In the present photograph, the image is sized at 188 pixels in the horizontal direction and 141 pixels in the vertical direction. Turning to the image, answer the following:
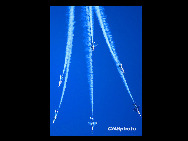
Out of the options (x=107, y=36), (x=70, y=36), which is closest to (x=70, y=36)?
(x=70, y=36)

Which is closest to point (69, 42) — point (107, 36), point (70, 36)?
point (70, 36)

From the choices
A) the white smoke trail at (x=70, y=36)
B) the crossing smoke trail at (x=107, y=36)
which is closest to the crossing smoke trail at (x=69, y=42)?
the white smoke trail at (x=70, y=36)

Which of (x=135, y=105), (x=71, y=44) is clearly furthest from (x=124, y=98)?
(x=71, y=44)

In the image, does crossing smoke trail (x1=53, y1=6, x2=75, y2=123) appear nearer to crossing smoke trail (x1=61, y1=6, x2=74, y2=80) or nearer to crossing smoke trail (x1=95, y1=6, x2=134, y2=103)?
crossing smoke trail (x1=61, y1=6, x2=74, y2=80)

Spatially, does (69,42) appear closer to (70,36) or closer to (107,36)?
(70,36)

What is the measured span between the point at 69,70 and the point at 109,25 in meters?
0.70

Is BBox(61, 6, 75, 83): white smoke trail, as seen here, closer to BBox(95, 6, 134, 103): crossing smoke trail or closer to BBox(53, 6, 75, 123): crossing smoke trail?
BBox(53, 6, 75, 123): crossing smoke trail

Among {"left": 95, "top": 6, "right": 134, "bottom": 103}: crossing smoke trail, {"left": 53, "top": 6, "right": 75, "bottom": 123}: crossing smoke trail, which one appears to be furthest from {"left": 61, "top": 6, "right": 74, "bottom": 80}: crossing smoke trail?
{"left": 95, "top": 6, "right": 134, "bottom": 103}: crossing smoke trail

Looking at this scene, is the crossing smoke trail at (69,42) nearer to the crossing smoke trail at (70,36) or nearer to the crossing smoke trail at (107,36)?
the crossing smoke trail at (70,36)

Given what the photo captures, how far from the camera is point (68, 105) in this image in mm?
3719

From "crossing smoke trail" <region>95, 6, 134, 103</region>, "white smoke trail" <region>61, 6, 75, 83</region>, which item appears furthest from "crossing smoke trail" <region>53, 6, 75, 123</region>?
"crossing smoke trail" <region>95, 6, 134, 103</region>

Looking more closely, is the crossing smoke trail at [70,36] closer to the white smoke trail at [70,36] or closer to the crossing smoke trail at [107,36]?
the white smoke trail at [70,36]
